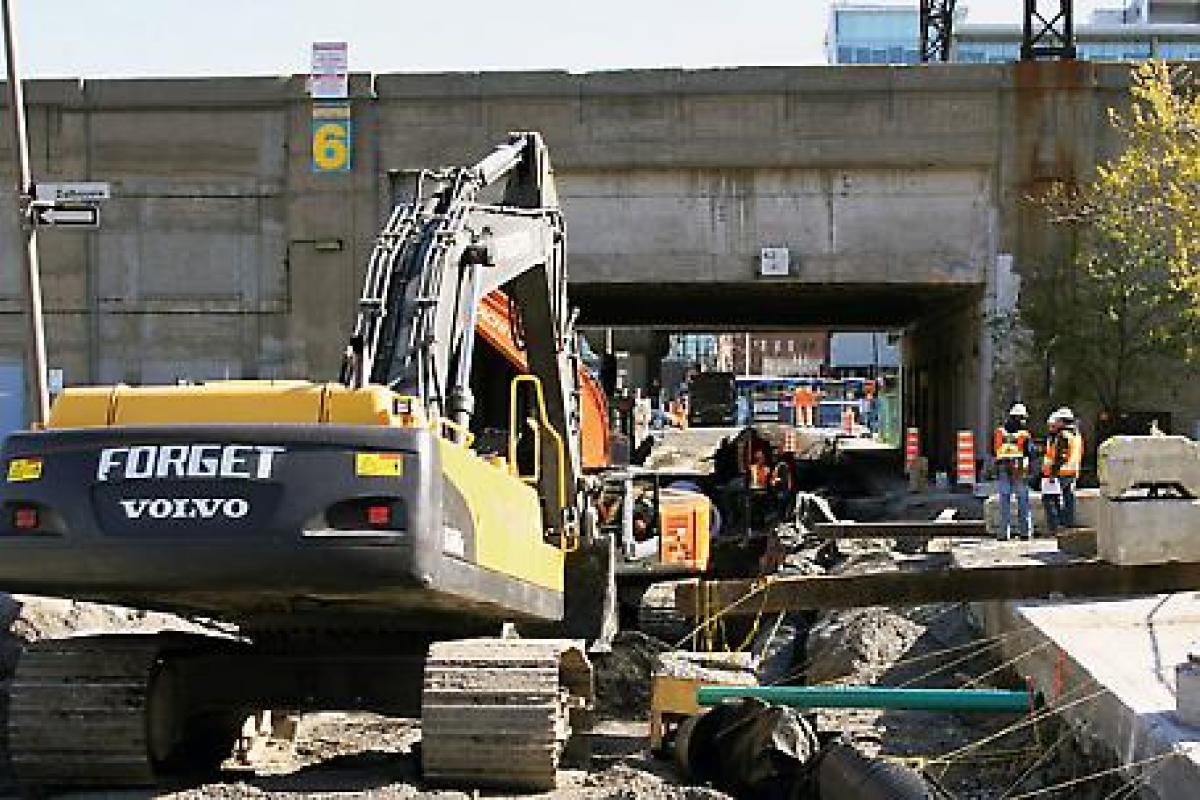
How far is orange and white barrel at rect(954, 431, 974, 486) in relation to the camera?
3008 cm

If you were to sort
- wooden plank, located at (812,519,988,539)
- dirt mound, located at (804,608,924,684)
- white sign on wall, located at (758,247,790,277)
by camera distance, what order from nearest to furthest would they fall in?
dirt mound, located at (804,608,924,684)
wooden plank, located at (812,519,988,539)
white sign on wall, located at (758,247,790,277)

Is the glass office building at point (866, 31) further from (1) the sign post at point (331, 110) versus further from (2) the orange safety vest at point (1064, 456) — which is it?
(2) the orange safety vest at point (1064, 456)

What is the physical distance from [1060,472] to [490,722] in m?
10.9

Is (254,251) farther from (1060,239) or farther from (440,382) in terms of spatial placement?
(440,382)

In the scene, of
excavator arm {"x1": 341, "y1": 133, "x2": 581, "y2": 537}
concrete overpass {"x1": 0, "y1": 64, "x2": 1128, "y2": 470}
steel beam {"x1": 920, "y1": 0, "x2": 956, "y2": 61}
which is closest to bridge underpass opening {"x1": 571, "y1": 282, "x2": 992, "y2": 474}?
concrete overpass {"x1": 0, "y1": 64, "x2": 1128, "y2": 470}

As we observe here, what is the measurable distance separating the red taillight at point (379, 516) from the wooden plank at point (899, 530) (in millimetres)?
10540

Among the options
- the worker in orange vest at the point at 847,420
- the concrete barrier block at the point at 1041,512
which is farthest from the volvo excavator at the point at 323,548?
the worker in orange vest at the point at 847,420

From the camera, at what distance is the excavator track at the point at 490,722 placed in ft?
27.6

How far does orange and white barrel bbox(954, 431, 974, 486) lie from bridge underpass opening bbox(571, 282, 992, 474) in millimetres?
1577

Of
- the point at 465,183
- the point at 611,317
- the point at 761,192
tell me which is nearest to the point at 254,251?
the point at 761,192

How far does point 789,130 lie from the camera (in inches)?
1227

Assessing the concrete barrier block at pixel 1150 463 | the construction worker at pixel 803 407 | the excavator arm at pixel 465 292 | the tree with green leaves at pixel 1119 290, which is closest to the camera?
the excavator arm at pixel 465 292

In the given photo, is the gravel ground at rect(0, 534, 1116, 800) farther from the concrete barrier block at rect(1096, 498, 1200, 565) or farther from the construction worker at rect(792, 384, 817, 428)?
the construction worker at rect(792, 384, 817, 428)

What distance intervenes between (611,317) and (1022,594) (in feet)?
106
